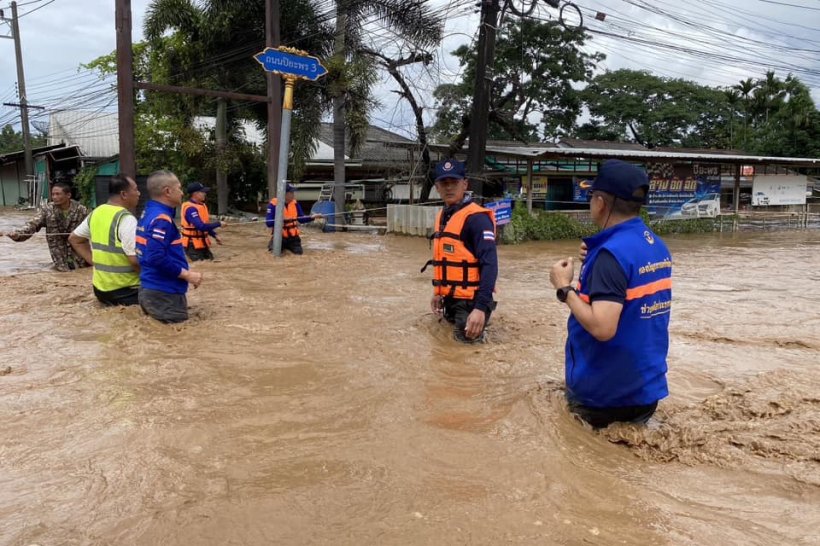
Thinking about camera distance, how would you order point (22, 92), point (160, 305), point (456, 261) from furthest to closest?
point (22, 92)
point (160, 305)
point (456, 261)

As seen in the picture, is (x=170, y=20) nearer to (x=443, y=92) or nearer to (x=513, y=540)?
(x=443, y=92)

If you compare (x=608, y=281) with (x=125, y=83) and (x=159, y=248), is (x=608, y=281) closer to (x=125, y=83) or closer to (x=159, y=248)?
(x=159, y=248)

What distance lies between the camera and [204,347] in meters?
5.31

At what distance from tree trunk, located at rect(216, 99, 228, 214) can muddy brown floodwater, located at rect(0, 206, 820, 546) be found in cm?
1746

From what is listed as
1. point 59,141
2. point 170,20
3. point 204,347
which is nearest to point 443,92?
point 170,20

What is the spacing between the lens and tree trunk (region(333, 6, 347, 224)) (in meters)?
20.1

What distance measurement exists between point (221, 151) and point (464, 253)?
20.8 metres

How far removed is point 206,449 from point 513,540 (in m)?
1.71

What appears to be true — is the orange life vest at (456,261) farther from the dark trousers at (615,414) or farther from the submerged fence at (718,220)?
the submerged fence at (718,220)

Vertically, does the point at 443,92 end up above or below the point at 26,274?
above

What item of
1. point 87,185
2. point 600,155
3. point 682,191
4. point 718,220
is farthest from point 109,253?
point 87,185

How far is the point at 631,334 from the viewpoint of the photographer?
2.91 m

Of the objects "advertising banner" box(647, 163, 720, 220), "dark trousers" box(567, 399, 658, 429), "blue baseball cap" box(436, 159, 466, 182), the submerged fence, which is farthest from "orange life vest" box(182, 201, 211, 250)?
"advertising banner" box(647, 163, 720, 220)

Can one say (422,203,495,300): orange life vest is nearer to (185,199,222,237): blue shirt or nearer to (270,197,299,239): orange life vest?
(185,199,222,237): blue shirt
